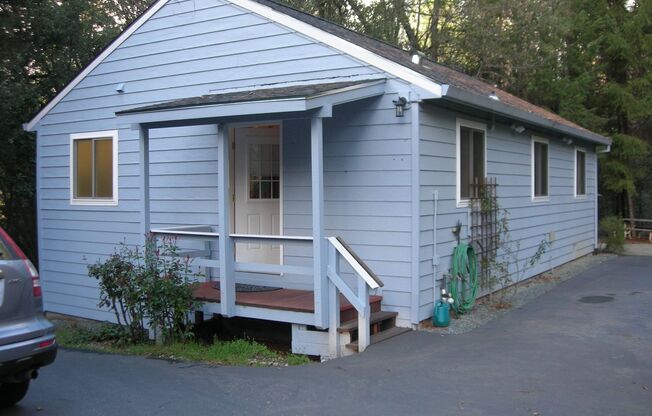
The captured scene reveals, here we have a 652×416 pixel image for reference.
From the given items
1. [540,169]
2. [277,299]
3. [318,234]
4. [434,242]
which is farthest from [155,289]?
[540,169]

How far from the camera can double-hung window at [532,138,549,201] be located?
37.9 ft

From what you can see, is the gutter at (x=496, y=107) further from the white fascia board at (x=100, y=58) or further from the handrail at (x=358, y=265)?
the white fascia board at (x=100, y=58)

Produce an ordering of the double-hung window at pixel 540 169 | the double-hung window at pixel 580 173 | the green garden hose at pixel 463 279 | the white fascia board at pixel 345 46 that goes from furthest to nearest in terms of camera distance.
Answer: the double-hung window at pixel 580 173 → the double-hung window at pixel 540 169 → the green garden hose at pixel 463 279 → the white fascia board at pixel 345 46

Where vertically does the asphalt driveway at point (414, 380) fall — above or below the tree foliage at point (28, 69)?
below

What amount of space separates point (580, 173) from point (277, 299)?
33.6ft

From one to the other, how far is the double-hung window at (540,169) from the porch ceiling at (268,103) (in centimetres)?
501

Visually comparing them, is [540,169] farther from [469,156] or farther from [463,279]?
[463,279]

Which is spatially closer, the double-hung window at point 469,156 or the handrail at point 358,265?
the handrail at point 358,265

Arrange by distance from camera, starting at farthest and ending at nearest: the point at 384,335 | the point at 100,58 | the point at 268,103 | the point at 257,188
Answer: the point at 100,58, the point at 257,188, the point at 384,335, the point at 268,103

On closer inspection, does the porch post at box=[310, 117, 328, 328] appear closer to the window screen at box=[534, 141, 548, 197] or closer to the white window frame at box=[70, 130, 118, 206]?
the white window frame at box=[70, 130, 118, 206]

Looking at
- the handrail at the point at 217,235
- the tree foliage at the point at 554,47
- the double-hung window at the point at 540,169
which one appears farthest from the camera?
the tree foliage at the point at 554,47

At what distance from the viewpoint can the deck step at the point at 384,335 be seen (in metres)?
6.94

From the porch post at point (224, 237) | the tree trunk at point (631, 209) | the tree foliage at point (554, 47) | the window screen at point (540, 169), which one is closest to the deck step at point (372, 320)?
the porch post at point (224, 237)

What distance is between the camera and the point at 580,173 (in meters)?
15.2
